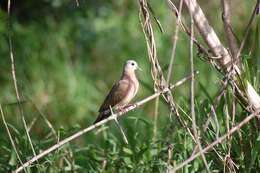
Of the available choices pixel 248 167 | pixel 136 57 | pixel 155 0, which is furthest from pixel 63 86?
pixel 248 167

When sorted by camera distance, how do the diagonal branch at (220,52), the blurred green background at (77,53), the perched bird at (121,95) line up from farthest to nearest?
the blurred green background at (77,53)
the perched bird at (121,95)
the diagonal branch at (220,52)

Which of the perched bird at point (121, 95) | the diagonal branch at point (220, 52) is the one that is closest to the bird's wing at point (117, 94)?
the perched bird at point (121, 95)

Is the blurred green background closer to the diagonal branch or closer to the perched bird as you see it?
the perched bird

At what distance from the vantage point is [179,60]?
348 inches

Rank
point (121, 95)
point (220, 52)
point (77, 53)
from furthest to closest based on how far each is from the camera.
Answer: point (77, 53) < point (121, 95) < point (220, 52)

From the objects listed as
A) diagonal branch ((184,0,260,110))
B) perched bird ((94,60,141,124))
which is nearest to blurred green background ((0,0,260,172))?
perched bird ((94,60,141,124))

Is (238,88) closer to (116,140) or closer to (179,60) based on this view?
(116,140)

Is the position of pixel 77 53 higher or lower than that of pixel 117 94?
higher

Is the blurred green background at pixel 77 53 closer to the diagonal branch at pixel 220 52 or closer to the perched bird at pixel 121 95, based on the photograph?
the perched bird at pixel 121 95

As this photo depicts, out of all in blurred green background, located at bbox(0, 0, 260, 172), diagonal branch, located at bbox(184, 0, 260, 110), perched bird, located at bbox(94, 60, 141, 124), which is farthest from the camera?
blurred green background, located at bbox(0, 0, 260, 172)

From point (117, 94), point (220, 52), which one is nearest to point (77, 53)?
point (117, 94)

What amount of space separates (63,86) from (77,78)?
17cm

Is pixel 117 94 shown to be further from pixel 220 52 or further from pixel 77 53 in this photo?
pixel 77 53

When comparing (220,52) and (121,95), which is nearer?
(220,52)
